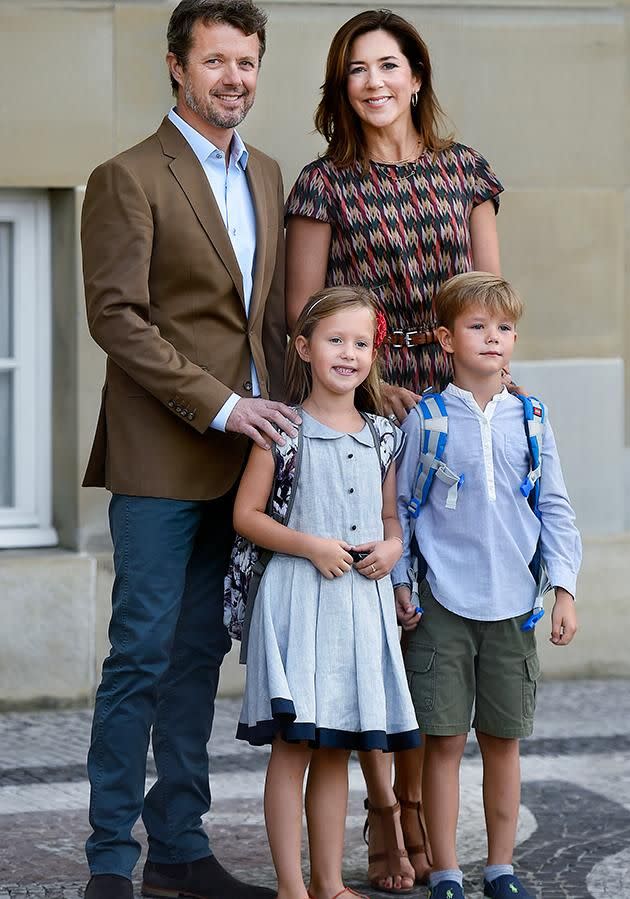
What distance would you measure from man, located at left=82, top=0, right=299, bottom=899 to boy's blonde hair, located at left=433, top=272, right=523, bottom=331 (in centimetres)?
44

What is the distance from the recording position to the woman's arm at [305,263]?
3977mm

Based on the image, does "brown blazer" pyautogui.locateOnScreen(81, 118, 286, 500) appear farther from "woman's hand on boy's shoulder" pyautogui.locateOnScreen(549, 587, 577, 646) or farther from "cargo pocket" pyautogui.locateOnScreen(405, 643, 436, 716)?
"woman's hand on boy's shoulder" pyautogui.locateOnScreen(549, 587, 577, 646)

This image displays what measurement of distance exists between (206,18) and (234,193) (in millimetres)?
420

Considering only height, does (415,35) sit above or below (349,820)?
above

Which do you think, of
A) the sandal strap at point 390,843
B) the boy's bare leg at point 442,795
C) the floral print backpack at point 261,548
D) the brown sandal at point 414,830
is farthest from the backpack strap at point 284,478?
the brown sandal at point 414,830

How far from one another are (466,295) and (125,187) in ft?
2.79

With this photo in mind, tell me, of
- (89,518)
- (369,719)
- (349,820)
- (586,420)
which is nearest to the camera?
(369,719)

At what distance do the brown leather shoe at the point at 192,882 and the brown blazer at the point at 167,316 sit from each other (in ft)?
3.09

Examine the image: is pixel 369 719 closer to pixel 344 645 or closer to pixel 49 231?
pixel 344 645

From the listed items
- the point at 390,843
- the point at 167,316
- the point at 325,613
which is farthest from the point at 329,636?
the point at 167,316

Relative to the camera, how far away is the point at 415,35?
158 inches

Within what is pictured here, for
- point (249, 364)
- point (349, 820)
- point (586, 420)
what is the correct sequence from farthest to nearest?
point (586, 420), point (349, 820), point (249, 364)

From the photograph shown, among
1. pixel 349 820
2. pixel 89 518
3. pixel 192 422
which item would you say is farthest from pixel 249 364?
pixel 89 518

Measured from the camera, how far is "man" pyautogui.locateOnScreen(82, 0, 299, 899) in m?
3.63
